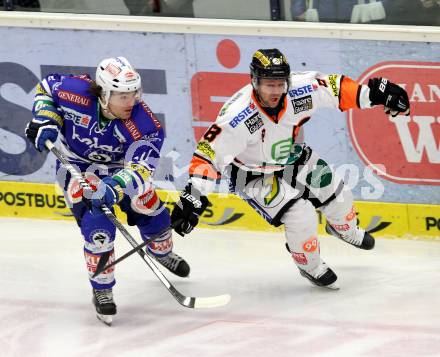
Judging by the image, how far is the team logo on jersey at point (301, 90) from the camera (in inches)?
213

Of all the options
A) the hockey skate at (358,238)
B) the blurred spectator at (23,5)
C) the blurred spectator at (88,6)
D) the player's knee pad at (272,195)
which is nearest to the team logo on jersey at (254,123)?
the player's knee pad at (272,195)

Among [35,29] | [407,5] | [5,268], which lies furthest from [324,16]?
[5,268]

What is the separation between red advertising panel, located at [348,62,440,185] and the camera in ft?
20.4

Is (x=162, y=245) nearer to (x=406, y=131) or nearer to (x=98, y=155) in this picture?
(x=98, y=155)

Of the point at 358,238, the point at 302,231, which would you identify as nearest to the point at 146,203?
the point at 302,231

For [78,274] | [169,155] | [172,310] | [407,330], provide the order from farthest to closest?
1. [169,155]
2. [78,274]
3. [172,310]
4. [407,330]

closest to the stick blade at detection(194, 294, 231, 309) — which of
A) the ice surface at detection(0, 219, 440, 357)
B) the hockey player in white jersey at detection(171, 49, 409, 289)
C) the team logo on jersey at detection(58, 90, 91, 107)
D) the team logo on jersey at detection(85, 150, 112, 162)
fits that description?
the ice surface at detection(0, 219, 440, 357)

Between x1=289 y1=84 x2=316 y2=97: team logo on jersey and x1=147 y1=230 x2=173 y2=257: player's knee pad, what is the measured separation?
1.00 meters

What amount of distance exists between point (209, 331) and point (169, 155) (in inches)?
65.9

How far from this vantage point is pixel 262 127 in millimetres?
5359

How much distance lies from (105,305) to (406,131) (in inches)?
77.0

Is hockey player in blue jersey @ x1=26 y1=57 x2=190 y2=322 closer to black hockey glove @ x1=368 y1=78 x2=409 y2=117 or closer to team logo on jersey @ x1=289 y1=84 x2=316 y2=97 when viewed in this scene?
team logo on jersey @ x1=289 y1=84 x2=316 y2=97

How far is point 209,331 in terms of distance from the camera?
533 centimetres

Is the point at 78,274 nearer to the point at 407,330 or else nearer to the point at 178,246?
the point at 178,246
